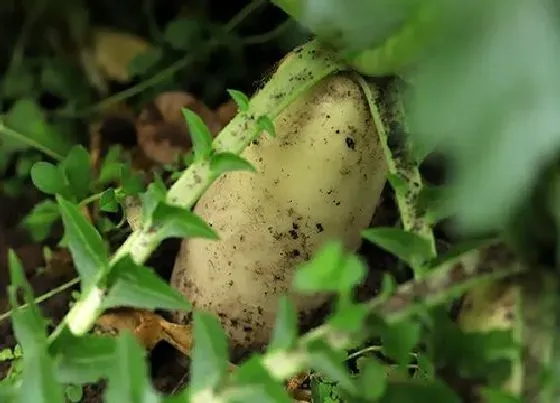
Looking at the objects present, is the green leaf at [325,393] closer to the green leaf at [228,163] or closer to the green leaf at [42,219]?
the green leaf at [228,163]

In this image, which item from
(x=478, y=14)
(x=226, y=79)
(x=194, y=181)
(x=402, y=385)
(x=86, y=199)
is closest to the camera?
(x=478, y=14)

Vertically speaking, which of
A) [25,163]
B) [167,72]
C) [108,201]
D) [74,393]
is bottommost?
[74,393]

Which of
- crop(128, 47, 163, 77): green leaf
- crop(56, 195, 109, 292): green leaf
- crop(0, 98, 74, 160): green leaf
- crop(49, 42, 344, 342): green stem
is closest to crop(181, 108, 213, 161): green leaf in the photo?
crop(49, 42, 344, 342): green stem

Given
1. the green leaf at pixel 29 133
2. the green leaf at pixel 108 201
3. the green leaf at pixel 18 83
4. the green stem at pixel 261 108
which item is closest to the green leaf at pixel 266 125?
the green stem at pixel 261 108

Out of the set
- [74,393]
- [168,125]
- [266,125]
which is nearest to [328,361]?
[266,125]

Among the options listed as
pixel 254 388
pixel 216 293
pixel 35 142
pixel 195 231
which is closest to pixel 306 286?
pixel 254 388

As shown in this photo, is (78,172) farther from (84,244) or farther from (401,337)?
(401,337)

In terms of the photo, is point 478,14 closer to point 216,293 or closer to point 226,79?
point 216,293
